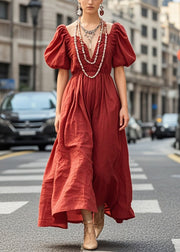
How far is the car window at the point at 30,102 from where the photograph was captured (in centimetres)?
1920

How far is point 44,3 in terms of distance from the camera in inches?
1809

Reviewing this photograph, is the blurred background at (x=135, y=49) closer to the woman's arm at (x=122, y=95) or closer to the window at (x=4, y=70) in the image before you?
the window at (x=4, y=70)

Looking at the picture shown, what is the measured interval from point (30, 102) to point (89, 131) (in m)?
14.7

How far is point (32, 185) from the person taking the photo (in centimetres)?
962

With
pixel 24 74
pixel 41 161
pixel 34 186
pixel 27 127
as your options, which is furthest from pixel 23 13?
pixel 34 186

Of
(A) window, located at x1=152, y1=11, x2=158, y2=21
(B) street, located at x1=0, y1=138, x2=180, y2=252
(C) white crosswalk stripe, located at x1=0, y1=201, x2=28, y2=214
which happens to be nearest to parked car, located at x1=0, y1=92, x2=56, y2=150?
(B) street, located at x1=0, y1=138, x2=180, y2=252

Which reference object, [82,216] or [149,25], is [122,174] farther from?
[149,25]

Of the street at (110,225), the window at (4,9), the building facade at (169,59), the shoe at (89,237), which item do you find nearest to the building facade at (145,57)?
the building facade at (169,59)

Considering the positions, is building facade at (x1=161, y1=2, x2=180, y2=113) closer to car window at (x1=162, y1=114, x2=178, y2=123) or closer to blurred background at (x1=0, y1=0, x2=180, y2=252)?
blurred background at (x1=0, y1=0, x2=180, y2=252)

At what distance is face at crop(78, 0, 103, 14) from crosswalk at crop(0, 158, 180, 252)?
1812 mm

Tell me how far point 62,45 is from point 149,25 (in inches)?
3261

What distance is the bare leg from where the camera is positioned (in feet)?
15.9

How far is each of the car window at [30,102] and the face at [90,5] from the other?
14.1m

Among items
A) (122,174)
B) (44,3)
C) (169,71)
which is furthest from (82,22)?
(169,71)
